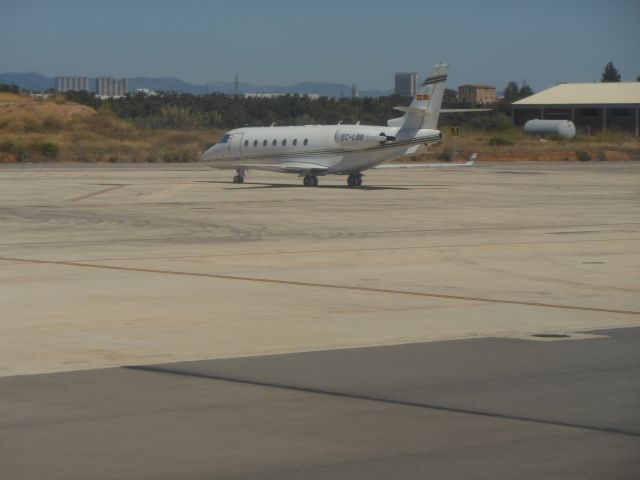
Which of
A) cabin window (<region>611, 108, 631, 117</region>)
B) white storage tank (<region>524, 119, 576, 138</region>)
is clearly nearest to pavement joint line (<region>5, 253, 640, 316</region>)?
white storage tank (<region>524, 119, 576, 138</region>)

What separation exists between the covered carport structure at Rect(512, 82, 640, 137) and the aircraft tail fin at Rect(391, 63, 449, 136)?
72823 mm

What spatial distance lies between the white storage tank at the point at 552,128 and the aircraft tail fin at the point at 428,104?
6255 cm

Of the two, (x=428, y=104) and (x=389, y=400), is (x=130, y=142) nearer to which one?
(x=428, y=104)

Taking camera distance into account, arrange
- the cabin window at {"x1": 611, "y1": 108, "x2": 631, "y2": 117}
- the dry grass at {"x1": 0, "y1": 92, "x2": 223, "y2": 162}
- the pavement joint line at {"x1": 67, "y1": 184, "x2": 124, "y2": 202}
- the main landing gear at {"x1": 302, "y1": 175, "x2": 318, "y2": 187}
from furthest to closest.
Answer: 1. the cabin window at {"x1": 611, "y1": 108, "x2": 631, "y2": 117}
2. the dry grass at {"x1": 0, "y1": 92, "x2": 223, "y2": 162}
3. the main landing gear at {"x1": 302, "y1": 175, "x2": 318, "y2": 187}
4. the pavement joint line at {"x1": 67, "y1": 184, "x2": 124, "y2": 202}

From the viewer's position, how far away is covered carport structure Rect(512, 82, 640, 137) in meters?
121

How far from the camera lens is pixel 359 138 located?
4812 cm

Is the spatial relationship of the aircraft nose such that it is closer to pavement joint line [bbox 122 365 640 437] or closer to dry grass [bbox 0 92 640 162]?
dry grass [bbox 0 92 640 162]

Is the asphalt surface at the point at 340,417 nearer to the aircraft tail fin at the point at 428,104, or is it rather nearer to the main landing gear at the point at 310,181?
the aircraft tail fin at the point at 428,104

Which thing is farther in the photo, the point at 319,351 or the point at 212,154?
the point at 212,154

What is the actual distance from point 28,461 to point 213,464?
1.18 m

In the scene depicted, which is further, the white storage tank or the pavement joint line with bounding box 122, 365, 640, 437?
the white storage tank

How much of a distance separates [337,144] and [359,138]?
115 cm

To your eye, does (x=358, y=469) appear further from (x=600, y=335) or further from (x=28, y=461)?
(x=600, y=335)

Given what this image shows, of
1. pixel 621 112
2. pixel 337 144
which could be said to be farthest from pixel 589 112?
pixel 337 144
